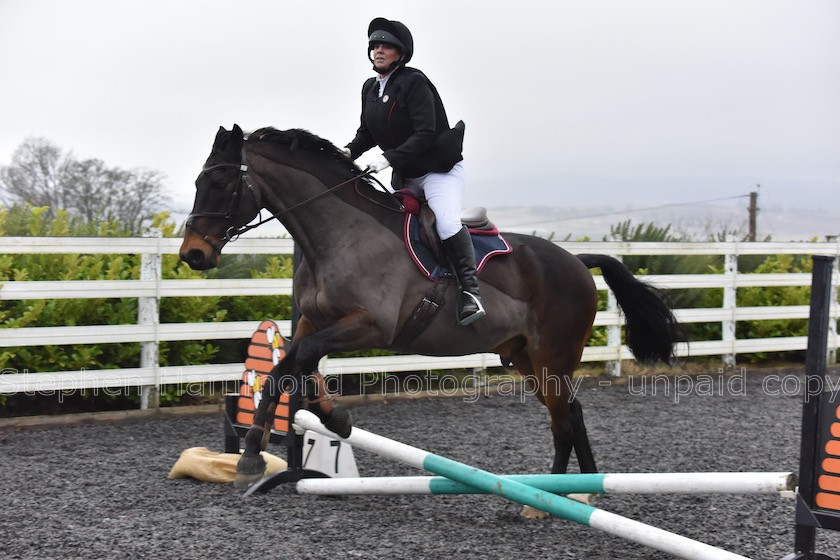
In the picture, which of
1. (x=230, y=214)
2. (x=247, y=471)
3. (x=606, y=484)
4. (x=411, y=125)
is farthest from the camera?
(x=411, y=125)

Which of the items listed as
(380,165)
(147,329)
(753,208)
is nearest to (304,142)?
(380,165)

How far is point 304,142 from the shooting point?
4.28 m

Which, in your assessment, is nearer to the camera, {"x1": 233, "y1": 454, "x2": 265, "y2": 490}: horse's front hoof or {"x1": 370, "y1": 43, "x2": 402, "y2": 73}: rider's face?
{"x1": 233, "y1": 454, "x2": 265, "y2": 490}: horse's front hoof

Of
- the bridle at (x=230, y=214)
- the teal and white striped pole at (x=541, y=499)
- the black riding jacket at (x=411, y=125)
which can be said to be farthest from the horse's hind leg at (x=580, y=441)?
the bridle at (x=230, y=214)

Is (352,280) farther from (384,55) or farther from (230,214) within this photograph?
(384,55)

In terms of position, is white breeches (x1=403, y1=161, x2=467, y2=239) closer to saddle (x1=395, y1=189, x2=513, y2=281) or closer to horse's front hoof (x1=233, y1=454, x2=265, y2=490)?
saddle (x1=395, y1=189, x2=513, y2=281)

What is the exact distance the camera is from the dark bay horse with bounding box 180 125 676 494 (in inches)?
153

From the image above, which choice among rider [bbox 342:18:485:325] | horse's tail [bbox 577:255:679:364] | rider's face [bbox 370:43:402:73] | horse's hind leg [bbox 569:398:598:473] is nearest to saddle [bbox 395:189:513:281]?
rider [bbox 342:18:485:325]

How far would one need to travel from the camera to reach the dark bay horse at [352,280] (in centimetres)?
390

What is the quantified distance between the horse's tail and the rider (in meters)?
1.35

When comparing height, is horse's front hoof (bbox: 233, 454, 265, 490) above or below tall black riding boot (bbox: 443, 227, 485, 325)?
below

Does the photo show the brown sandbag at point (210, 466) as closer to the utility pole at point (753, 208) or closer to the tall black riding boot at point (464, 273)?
the tall black riding boot at point (464, 273)

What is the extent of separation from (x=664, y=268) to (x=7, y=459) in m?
7.19

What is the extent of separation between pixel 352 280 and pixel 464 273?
Result: 0.60 m
